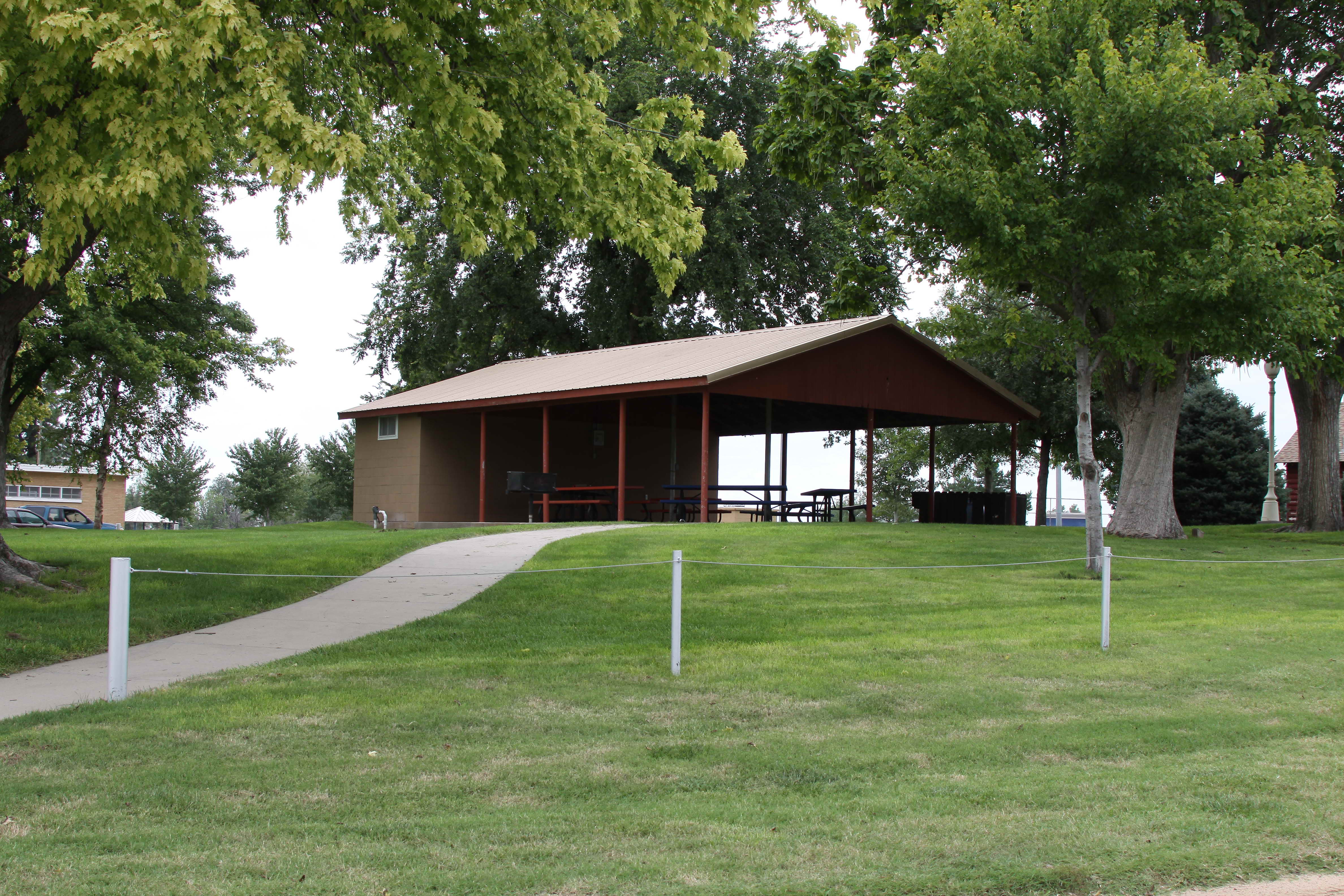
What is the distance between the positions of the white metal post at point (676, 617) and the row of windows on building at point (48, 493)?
220 ft

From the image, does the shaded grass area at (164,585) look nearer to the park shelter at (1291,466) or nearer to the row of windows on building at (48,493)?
the park shelter at (1291,466)

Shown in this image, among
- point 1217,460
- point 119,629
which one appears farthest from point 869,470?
point 1217,460

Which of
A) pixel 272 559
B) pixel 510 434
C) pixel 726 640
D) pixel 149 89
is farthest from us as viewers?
pixel 510 434

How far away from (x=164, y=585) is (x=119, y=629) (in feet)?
17.6

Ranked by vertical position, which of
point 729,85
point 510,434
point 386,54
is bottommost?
point 510,434

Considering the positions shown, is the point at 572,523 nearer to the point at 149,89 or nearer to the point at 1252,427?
the point at 149,89

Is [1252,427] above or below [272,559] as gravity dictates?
above

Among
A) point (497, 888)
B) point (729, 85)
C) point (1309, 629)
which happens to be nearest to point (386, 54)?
point (497, 888)

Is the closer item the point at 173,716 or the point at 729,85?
the point at 173,716

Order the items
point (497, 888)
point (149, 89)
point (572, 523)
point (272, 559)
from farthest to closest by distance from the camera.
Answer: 1. point (572, 523)
2. point (272, 559)
3. point (149, 89)
4. point (497, 888)

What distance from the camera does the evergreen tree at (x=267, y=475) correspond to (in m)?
58.4

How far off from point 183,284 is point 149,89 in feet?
10.2

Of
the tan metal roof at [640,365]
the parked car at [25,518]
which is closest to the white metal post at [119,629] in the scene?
the tan metal roof at [640,365]

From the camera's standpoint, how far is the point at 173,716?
7.26m
